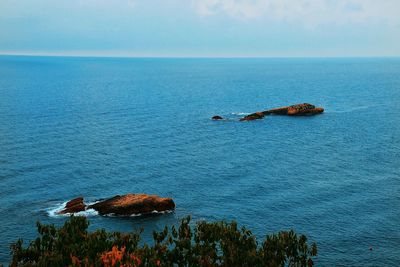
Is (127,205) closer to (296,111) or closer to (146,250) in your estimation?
(146,250)

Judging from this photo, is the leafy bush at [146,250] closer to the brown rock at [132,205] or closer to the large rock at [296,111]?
the brown rock at [132,205]

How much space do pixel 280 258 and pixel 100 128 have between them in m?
112

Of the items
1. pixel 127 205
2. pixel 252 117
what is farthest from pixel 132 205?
pixel 252 117

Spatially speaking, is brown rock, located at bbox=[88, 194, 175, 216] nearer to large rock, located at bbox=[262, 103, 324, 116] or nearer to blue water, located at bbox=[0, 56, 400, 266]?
blue water, located at bbox=[0, 56, 400, 266]

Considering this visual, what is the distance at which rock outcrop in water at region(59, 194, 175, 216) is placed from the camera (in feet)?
261

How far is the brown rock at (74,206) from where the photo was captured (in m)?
79.4

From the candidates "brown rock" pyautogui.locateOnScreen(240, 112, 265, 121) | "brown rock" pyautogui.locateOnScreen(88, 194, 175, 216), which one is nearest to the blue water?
"brown rock" pyautogui.locateOnScreen(88, 194, 175, 216)

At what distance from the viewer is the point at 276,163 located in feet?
357

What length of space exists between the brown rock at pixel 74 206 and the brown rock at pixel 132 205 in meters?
1.73

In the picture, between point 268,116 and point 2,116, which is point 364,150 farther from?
point 2,116

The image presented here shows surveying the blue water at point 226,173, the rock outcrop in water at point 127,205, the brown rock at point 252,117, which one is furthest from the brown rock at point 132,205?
the brown rock at point 252,117

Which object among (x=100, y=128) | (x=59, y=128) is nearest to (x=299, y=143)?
→ (x=100, y=128)

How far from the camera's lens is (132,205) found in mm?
80062

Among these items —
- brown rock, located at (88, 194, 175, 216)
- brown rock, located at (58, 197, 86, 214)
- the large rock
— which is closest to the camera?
brown rock, located at (58, 197, 86, 214)
